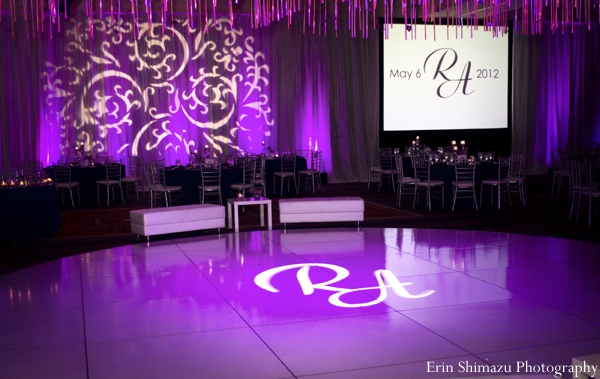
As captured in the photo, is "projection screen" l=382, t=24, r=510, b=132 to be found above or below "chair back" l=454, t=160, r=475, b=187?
above

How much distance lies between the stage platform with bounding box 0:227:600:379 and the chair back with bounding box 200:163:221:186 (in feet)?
10.3

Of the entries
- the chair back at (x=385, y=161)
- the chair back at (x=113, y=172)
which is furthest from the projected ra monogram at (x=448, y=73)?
the chair back at (x=113, y=172)

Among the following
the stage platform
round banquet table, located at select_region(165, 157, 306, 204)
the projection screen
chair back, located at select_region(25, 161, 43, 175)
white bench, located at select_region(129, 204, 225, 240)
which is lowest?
the stage platform

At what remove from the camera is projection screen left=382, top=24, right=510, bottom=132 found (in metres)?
15.5

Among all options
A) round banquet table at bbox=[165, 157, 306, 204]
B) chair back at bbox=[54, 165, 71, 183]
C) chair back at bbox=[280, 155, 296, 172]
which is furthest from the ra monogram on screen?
chair back at bbox=[54, 165, 71, 183]

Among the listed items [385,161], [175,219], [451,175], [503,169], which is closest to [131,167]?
[385,161]

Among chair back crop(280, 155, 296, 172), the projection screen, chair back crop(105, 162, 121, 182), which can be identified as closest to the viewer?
chair back crop(105, 162, 121, 182)

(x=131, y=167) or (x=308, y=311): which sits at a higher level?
(x=131, y=167)

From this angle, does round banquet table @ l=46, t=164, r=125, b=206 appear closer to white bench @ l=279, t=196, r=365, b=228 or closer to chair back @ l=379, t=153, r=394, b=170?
white bench @ l=279, t=196, r=365, b=228

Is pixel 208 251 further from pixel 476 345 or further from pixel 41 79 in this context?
pixel 41 79

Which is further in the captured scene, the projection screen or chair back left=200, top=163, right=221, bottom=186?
the projection screen

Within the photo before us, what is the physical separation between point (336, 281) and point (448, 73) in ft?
35.2

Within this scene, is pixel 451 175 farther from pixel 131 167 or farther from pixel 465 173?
pixel 131 167

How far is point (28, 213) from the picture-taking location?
27.8 feet
